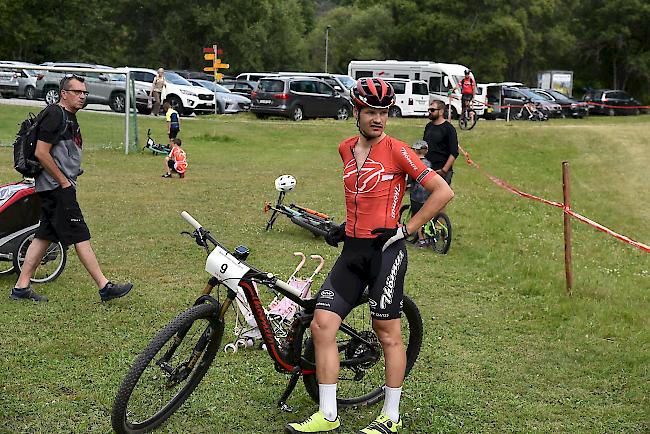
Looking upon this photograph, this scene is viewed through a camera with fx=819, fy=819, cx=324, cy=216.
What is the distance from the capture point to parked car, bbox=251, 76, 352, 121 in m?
30.9

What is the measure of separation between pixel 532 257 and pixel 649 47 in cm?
6296

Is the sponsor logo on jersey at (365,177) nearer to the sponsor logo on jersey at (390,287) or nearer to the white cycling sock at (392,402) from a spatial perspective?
the sponsor logo on jersey at (390,287)

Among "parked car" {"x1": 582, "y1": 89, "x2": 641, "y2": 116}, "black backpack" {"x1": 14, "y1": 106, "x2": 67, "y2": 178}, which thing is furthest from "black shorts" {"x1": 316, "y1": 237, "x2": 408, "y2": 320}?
"parked car" {"x1": 582, "y1": 89, "x2": 641, "y2": 116}

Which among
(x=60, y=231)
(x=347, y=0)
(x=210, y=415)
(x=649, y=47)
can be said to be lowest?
(x=210, y=415)

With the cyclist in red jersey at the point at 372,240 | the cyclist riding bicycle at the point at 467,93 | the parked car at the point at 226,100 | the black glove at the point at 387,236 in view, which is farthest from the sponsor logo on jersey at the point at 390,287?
the parked car at the point at 226,100

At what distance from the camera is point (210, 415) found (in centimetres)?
503

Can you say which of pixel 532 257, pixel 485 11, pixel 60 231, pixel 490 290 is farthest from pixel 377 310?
pixel 485 11

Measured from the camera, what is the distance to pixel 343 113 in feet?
108

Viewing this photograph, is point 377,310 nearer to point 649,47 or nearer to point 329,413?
point 329,413

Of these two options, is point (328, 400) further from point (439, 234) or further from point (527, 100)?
point (527, 100)

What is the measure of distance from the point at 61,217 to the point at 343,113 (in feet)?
86.3

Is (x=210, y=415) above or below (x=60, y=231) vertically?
below

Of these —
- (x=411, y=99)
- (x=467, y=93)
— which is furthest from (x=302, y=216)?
(x=411, y=99)

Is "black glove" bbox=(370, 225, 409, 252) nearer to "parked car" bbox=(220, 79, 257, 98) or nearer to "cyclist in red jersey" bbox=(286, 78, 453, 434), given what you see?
"cyclist in red jersey" bbox=(286, 78, 453, 434)
